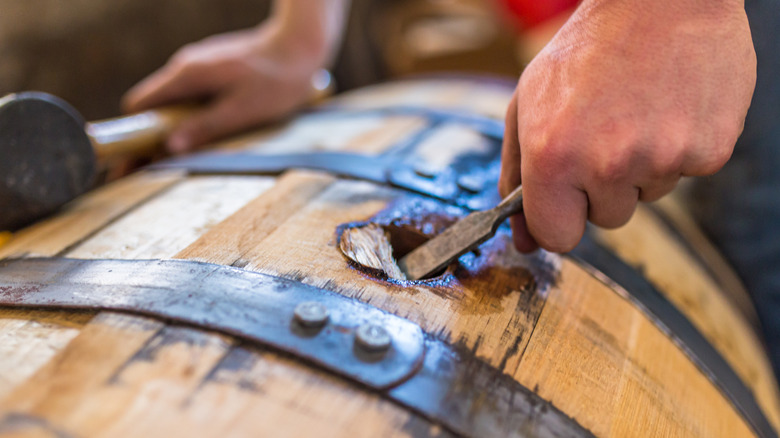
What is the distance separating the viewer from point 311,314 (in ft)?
2.40

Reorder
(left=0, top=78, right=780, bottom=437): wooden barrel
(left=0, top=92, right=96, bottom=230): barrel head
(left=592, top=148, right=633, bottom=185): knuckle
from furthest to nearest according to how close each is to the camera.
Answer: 1. (left=0, top=92, right=96, bottom=230): barrel head
2. (left=592, top=148, right=633, bottom=185): knuckle
3. (left=0, top=78, right=780, bottom=437): wooden barrel

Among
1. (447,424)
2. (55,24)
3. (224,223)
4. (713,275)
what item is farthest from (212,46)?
(713,275)

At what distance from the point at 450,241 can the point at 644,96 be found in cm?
41

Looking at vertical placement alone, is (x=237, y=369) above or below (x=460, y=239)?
above

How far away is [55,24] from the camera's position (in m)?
2.21

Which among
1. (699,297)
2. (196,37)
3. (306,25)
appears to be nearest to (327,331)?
(699,297)

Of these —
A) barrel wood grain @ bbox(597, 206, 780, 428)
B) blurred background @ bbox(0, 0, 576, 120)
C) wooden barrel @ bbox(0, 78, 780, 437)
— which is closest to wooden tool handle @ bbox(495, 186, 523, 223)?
wooden barrel @ bbox(0, 78, 780, 437)

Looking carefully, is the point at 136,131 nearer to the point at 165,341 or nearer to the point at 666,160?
the point at 165,341

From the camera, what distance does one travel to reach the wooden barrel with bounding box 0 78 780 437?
0.66m

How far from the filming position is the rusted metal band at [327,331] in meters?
0.69

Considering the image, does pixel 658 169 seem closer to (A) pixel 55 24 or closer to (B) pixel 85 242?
(B) pixel 85 242

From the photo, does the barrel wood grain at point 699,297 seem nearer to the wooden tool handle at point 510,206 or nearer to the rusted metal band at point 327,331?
the wooden tool handle at point 510,206

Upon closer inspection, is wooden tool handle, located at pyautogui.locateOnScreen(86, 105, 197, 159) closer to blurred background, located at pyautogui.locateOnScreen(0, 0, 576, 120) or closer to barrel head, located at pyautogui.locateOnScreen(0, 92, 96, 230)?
barrel head, located at pyautogui.locateOnScreen(0, 92, 96, 230)

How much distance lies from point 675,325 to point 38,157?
149 centimetres
